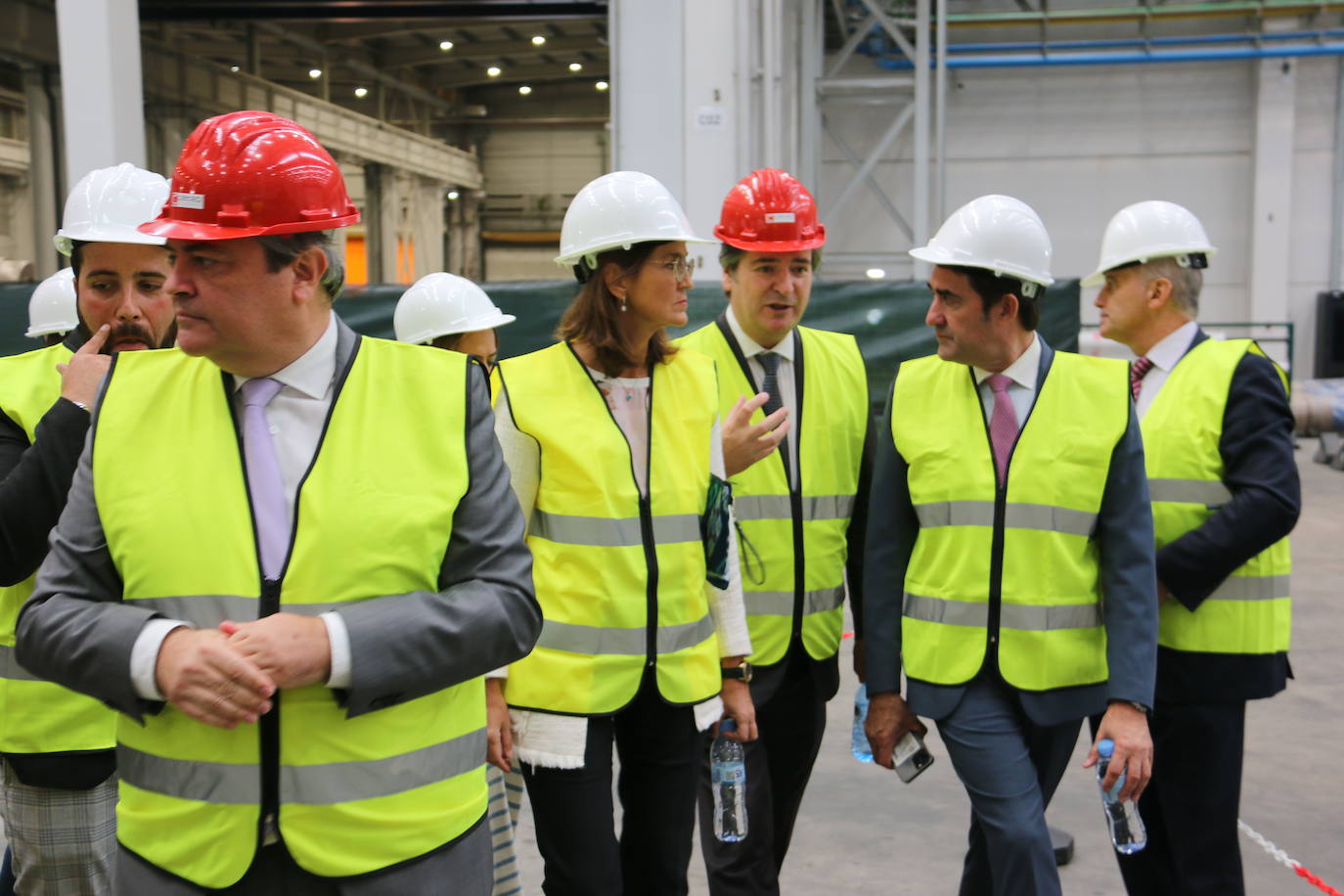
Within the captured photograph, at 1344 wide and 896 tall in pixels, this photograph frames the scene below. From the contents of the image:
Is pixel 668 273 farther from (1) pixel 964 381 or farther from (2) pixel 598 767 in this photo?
(2) pixel 598 767

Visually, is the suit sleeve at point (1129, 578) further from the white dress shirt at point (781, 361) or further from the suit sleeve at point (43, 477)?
the suit sleeve at point (43, 477)

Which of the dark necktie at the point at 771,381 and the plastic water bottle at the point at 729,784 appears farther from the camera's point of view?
the dark necktie at the point at 771,381

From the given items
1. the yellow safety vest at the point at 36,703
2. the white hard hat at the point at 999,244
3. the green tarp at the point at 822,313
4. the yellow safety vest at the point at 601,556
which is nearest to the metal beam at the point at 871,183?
the green tarp at the point at 822,313

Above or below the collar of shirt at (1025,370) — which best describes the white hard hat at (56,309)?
above

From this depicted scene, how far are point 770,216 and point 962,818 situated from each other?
252 centimetres

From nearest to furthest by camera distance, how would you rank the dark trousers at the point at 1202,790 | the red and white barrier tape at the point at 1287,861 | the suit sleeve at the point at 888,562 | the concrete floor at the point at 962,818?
the suit sleeve at the point at 888,562 → the dark trousers at the point at 1202,790 → the red and white barrier tape at the point at 1287,861 → the concrete floor at the point at 962,818

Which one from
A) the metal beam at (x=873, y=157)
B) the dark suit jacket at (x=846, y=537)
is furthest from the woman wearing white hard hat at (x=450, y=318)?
the metal beam at (x=873, y=157)

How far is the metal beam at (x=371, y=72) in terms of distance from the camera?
19.3 metres

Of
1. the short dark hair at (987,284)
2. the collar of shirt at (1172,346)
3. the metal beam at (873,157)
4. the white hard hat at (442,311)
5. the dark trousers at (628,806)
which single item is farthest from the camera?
the metal beam at (873,157)

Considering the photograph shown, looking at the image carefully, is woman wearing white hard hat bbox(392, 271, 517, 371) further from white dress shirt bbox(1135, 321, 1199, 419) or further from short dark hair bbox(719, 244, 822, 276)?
white dress shirt bbox(1135, 321, 1199, 419)

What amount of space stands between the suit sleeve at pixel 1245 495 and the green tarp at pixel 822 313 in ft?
16.5

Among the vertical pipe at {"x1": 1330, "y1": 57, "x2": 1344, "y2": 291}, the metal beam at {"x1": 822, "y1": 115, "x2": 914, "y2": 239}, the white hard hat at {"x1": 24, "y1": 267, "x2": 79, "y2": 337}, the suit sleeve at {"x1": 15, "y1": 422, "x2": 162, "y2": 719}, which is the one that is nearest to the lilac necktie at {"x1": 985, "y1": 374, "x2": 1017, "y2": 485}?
the suit sleeve at {"x1": 15, "y1": 422, "x2": 162, "y2": 719}

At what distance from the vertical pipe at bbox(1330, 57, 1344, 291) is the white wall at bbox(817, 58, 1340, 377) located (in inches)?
3.8

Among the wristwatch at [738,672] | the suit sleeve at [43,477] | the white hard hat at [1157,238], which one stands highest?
the white hard hat at [1157,238]
